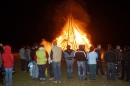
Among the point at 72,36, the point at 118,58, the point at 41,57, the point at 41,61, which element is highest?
the point at 72,36

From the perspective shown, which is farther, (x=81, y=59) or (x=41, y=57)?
(x=81, y=59)

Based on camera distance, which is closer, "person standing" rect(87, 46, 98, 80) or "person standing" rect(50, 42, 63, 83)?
"person standing" rect(50, 42, 63, 83)

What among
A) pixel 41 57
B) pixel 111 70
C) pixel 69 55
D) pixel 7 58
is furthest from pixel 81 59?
pixel 7 58

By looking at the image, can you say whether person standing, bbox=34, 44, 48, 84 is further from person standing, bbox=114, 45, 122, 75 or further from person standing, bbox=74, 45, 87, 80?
person standing, bbox=114, 45, 122, 75

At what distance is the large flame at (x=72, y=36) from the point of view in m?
25.1

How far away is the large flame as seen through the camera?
25.1 meters

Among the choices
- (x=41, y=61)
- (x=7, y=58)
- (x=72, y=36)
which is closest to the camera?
(x=7, y=58)

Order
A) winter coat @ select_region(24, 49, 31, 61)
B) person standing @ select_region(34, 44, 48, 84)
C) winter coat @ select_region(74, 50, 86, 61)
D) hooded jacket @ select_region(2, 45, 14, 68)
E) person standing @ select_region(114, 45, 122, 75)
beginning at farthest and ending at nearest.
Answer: winter coat @ select_region(24, 49, 31, 61), person standing @ select_region(114, 45, 122, 75), winter coat @ select_region(74, 50, 86, 61), person standing @ select_region(34, 44, 48, 84), hooded jacket @ select_region(2, 45, 14, 68)

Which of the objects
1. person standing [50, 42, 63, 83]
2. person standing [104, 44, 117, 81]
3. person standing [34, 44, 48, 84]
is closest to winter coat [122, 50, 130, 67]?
person standing [104, 44, 117, 81]

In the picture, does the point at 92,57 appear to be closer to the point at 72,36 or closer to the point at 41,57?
the point at 41,57

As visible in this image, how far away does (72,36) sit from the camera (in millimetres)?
25469

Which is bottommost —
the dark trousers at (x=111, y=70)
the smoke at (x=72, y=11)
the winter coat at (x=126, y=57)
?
the dark trousers at (x=111, y=70)

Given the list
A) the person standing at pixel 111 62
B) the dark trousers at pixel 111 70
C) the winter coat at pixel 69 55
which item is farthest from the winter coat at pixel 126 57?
the winter coat at pixel 69 55

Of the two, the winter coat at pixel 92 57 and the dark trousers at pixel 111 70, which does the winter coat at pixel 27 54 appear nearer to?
the winter coat at pixel 92 57
